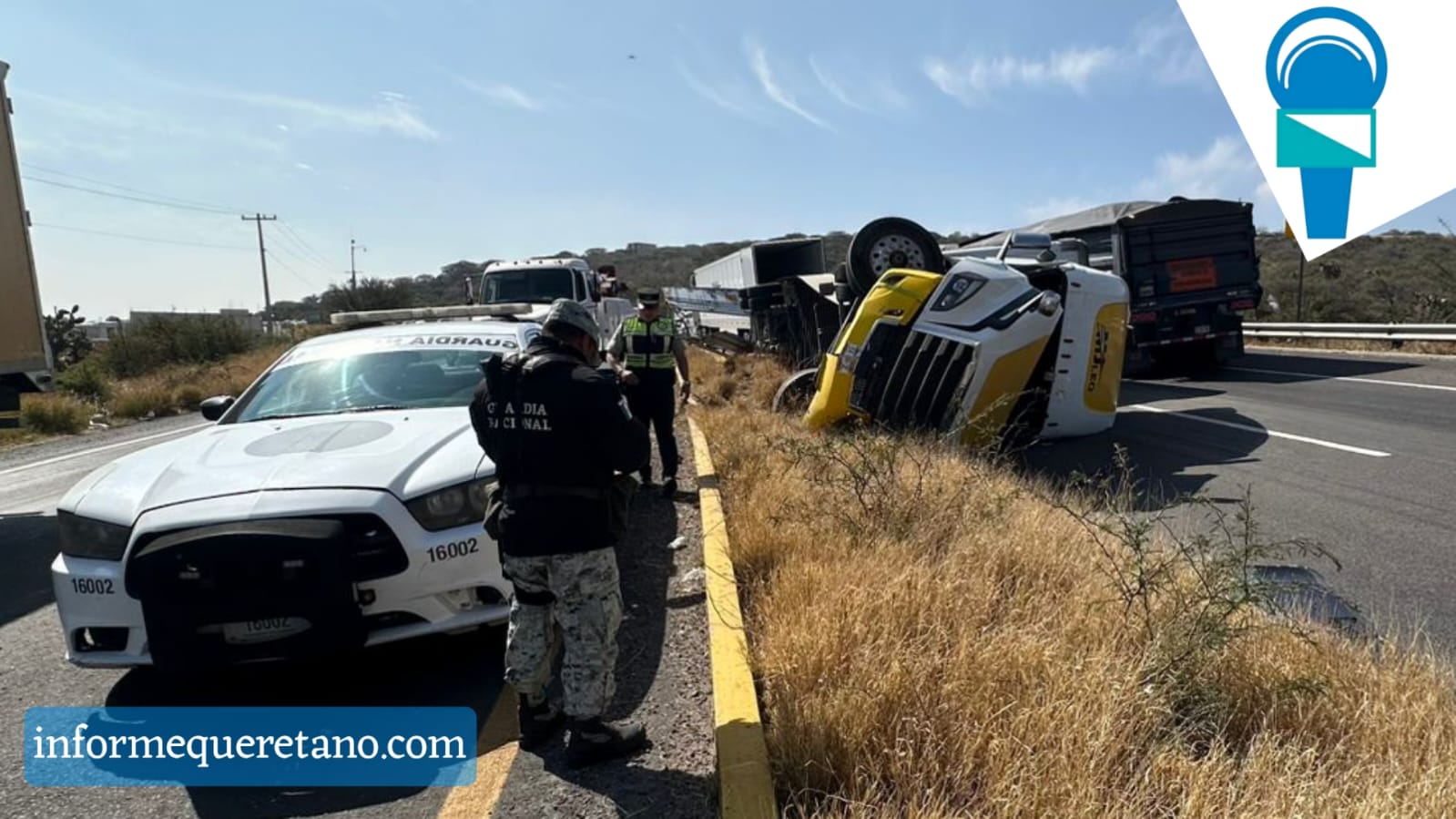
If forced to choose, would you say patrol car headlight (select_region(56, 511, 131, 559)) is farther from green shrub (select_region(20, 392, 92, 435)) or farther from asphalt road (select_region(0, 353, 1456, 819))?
green shrub (select_region(20, 392, 92, 435))

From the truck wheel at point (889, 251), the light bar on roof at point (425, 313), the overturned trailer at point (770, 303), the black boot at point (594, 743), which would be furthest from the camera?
the overturned trailer at point (770, 303)

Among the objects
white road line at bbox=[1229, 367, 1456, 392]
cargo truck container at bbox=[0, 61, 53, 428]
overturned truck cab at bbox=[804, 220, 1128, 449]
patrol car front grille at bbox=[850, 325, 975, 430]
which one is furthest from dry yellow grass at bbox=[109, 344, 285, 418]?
white road line at bbox=[1229, 367, 1456, 392]

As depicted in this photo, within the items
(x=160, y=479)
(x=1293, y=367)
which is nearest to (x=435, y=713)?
(x=160, y=479)

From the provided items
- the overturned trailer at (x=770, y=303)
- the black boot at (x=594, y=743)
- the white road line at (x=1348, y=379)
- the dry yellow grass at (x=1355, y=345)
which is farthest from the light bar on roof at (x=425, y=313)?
the dry yellow grass at (x=1355, y=345)

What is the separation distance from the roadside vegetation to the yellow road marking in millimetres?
14118

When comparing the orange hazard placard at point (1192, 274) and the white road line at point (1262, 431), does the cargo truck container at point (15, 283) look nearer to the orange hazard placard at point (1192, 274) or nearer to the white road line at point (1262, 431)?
the white road line at point (1262, 431)

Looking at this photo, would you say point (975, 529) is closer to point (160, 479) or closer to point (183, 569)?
point (183, 569)

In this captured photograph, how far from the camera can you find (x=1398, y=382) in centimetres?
1188

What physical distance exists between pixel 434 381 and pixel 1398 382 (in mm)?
13001

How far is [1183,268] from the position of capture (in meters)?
14.4

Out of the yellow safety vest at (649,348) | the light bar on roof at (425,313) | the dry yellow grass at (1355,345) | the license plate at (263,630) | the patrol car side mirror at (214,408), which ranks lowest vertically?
the dry yellow grass at (1355,345)

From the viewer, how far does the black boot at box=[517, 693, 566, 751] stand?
10.4 ft

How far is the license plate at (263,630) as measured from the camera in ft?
10.5

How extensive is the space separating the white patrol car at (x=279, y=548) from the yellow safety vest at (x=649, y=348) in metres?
2.86
